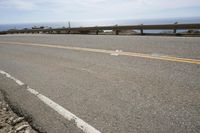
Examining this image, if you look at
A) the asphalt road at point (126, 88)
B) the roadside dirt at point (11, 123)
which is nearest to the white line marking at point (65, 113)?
the asphalt road at point (126, 88)

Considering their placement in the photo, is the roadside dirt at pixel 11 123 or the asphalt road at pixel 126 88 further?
the roadside dirt at pixel 11 123

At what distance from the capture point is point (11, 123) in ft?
13.8

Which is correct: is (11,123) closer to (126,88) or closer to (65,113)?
(65,113)

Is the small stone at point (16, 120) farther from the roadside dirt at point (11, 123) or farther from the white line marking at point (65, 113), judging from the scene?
the white line marking at point (65, 113)

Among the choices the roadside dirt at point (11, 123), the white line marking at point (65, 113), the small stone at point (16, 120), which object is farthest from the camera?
the small stone at point (16, 120)

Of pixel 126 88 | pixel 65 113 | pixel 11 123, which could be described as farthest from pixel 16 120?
pixel 126 88

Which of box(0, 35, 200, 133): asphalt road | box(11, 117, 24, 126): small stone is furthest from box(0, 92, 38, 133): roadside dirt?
box(0, 35, 200, 133): asphalt road

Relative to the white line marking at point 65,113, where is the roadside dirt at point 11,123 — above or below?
below

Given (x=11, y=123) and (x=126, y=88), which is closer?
(x=11, y=123)

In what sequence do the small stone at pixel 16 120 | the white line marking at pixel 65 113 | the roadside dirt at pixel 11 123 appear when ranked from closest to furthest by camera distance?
the white line marking at pixel 65 113, the roadside dirt at pixel 11 123, the small stone at pixel 16 120

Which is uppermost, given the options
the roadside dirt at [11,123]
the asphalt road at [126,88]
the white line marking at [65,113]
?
the asphalt road at [126,88]

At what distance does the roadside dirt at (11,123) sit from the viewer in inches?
152

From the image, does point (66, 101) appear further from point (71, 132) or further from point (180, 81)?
point (180, 81)

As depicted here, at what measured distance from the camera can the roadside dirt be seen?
3.87 m
